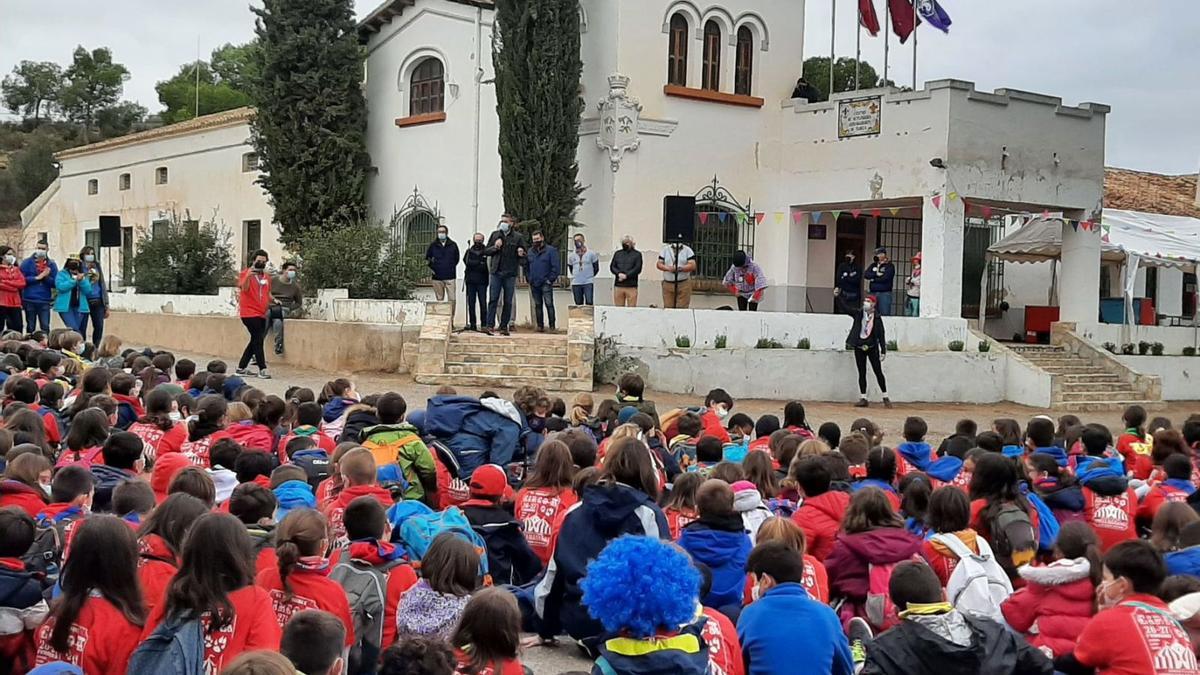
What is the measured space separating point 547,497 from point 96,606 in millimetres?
2756

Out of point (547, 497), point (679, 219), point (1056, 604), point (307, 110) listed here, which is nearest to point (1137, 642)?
point (1056, 604)

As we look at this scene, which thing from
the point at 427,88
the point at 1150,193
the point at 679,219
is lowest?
the point at 679,219

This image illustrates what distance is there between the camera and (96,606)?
4.10 m

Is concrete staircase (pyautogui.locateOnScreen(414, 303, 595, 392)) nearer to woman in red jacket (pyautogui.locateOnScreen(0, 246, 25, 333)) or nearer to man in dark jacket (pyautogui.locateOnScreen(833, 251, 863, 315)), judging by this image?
man in dark jacket (pyautogui.locateOnScreen(833, 251, 863, 315))

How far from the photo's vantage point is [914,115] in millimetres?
21016

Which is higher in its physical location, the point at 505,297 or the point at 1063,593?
the point at 505,297

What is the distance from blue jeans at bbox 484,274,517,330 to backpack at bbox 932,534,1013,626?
1362 cm

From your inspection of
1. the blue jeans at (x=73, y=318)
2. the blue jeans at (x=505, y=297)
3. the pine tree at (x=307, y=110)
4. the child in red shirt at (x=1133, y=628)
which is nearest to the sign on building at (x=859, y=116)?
the blue jeans at (x=505, y=297)

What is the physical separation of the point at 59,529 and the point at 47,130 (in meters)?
62.3

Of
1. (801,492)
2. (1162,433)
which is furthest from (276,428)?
(1162,433)

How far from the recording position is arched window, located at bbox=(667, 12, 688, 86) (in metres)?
22.2

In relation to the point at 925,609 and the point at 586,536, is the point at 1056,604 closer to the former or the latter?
the point at 925,609

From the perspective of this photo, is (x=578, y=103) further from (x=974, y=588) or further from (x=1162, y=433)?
(x=974, y=588)

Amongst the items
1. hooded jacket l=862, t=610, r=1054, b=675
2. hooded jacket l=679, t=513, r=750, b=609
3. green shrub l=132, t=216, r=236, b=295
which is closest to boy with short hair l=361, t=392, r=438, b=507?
hooded jacket l=679, t=513, r=750, b=609
